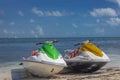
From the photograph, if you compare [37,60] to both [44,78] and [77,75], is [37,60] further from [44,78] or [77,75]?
[77,75]

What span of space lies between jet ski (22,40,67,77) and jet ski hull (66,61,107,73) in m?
1.71

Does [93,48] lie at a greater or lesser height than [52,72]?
greater

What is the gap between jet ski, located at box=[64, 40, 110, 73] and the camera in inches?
572

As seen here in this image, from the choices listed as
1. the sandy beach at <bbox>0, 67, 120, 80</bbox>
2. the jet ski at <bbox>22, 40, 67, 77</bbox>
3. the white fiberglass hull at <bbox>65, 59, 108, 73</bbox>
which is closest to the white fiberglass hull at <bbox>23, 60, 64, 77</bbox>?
the jet ski at <bbox>22, 40, 67, 77</bbox>

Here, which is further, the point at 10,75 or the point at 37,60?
the point at 10,75

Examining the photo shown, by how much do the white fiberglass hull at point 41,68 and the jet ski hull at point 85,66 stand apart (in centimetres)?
177

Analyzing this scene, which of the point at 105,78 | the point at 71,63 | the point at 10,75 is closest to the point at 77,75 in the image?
the point at 71,63

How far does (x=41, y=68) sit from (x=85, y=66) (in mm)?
2638

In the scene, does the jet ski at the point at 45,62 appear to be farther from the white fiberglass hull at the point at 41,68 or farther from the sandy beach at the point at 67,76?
the sandy beach at the point at 67,76

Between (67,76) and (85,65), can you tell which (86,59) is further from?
(67,76)

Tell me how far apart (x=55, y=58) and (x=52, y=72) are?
603 mm

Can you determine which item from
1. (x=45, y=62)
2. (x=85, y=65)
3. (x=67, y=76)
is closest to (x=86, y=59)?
(x=85, y=65)

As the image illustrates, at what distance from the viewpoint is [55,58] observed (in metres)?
12.9

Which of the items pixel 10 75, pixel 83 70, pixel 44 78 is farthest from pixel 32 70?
pixel 83 70
